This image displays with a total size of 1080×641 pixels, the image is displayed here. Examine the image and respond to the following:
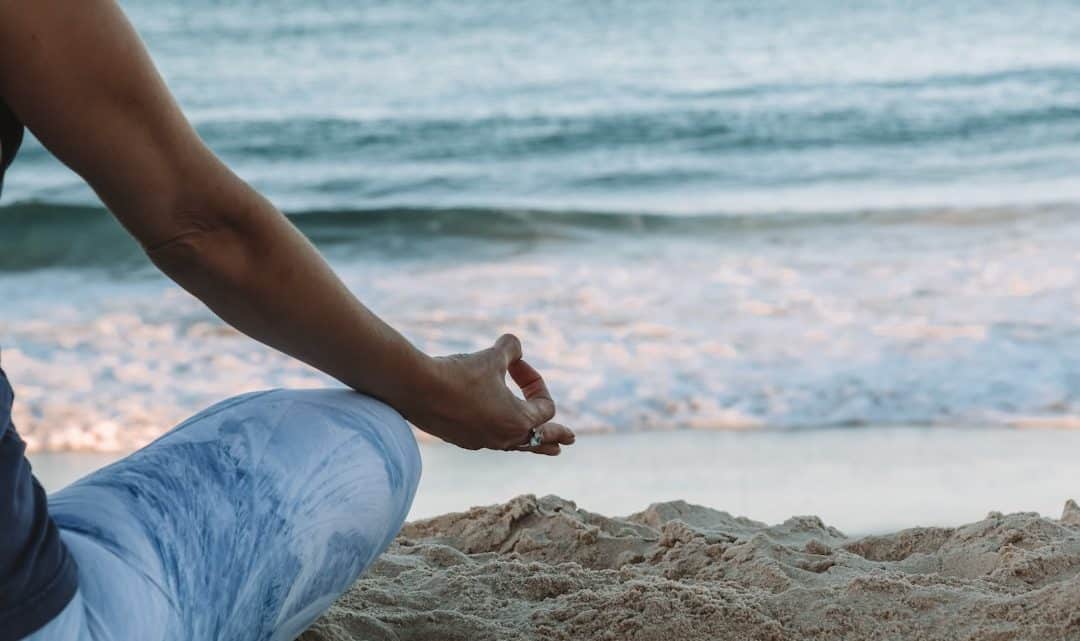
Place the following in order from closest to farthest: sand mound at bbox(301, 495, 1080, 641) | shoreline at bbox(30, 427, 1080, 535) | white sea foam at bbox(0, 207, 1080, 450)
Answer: sand mound at bbox(301, 495, 1080, 641), shoreline at bbox(30, 427, 1080, 535), white sea foam at bbox(0, 207, 1080, 450)

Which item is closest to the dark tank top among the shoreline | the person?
the person

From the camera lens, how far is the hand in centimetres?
154

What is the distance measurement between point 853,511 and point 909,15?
714 inches

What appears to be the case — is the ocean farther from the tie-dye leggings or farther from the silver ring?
the tie-dye leggings

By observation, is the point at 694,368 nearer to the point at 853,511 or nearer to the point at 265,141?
the point at 853,511

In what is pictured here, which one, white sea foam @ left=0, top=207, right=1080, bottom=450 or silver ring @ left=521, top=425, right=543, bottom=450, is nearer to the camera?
silver ring @ left=521, top=425, right=543, bottom=450

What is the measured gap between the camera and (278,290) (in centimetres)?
131

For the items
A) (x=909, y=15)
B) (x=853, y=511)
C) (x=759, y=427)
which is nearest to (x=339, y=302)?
(x=853, y=511)

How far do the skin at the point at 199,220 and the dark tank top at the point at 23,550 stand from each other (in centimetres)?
7

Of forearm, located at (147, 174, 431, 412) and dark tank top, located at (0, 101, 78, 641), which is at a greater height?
forearm, located at (147, 174, 431, 412)

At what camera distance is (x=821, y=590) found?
2.11m

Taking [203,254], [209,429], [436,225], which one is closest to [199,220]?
[203,254]

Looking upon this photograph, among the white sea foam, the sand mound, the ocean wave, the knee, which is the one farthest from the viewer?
the ocean wave

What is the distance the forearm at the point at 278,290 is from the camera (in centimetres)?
123
